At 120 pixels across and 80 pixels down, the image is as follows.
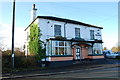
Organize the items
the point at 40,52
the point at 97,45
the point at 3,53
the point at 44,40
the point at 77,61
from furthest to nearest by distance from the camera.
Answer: the point at 97,45 < the point at 77,61 < the point at 44,40 < the point at 40,52 < the point at 3,53

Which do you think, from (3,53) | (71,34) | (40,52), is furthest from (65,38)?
(3,53)

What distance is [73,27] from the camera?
22.8 metres

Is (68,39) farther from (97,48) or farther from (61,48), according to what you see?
(97,48)

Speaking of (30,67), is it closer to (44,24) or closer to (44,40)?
(44,40)

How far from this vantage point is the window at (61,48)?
66.1 ft

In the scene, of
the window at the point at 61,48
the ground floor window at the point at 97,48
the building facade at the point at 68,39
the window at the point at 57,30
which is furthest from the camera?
the ground floor window at the point at 97,48

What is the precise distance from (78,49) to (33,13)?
9580 millimetres

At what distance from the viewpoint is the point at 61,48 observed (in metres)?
20.8

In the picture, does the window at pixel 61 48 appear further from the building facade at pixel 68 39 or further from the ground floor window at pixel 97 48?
the ground floor window at pixel 97 48

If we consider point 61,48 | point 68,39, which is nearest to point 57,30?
point 68,39

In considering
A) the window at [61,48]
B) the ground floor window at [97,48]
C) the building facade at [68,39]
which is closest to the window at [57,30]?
the building facade at [68,39]

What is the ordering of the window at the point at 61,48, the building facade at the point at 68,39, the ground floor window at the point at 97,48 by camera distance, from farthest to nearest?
the ground floor window at the point at 97,48, the window at the point at 61,48, the building facade at the point at 68,39

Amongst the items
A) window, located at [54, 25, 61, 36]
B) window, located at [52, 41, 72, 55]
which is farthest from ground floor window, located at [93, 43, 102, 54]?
window, located at [54, 25, 61, 36]

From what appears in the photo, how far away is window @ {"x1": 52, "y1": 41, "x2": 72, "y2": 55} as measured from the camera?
2016 cm
